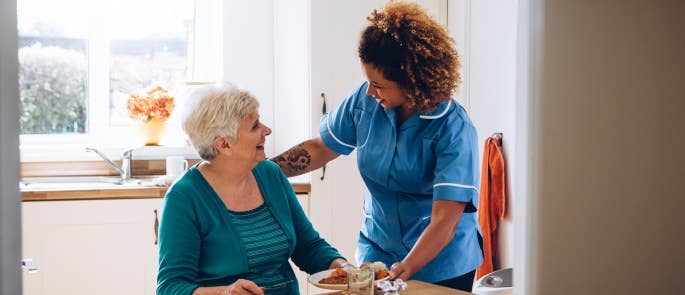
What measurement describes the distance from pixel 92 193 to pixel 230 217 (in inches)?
63.1

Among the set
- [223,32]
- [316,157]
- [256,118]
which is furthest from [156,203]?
[256,118]

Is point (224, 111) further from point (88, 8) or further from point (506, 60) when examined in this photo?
point (88, 8)

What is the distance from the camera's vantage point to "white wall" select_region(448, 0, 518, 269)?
2.71m

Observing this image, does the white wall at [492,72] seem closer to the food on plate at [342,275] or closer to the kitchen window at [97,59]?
the food on plate at [342,275]

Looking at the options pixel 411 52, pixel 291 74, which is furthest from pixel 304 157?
pixel 291 74

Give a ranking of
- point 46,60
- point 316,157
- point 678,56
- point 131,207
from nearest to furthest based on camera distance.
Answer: point 678,56 → point 316,157 → point 131,207 → point 46,60

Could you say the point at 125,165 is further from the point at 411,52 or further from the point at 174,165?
the point at 411,52

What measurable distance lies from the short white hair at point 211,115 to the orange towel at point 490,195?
1.37 meters

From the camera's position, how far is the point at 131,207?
3064 mm

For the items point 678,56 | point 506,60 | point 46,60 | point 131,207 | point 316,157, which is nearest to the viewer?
point 678,56

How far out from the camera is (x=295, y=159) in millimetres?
1993

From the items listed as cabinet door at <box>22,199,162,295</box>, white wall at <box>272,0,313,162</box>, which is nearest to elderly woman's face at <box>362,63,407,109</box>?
white wall at <box>272,0,313,162</box>

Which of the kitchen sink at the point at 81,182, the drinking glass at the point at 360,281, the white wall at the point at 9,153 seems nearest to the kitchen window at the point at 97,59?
the kitchen sink at the point at 81,182

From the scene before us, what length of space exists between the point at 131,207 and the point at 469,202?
1.78 metres
